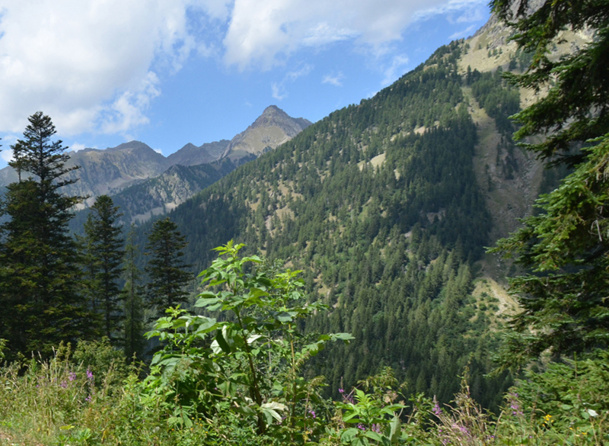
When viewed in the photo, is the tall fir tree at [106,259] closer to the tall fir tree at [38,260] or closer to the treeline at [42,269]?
the treeline at [42,269]

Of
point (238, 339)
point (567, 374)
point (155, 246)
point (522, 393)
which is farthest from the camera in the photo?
point (155, 246)

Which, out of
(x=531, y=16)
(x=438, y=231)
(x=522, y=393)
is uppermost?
(x=531, y=16)

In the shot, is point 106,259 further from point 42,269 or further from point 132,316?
point 42,269

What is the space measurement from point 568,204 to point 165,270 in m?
25.6

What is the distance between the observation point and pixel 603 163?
4.27 meters

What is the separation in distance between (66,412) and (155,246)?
25.7 metres

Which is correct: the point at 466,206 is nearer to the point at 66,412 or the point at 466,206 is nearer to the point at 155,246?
the point at 155,246

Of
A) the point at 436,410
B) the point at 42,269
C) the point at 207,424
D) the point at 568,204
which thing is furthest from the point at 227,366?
the point at 42,269

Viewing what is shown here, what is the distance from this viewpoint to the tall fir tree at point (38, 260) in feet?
60.3

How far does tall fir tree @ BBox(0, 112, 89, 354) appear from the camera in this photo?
60.3 feet

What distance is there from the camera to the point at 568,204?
4508 mm

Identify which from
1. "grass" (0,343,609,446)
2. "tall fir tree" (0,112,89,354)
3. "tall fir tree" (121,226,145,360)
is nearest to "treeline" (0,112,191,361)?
"tall fir tree" (0,112,89,354)

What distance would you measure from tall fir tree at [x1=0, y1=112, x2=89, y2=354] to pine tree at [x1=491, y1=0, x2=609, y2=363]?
21.0m

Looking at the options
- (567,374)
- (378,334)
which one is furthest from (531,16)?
(378,334)
